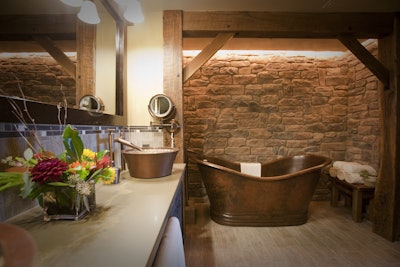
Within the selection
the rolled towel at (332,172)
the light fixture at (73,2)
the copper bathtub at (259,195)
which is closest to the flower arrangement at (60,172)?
the light fixture at (73,2)

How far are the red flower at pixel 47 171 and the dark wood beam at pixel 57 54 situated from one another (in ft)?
2.00

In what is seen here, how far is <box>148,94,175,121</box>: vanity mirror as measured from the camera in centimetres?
206

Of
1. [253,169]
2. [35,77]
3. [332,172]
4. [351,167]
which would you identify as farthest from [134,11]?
[332,172]

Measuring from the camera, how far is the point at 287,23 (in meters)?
2.23

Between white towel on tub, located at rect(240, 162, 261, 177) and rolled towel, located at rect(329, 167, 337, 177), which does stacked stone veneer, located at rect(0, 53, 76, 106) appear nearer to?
white towel on tub, located at rect(240, 162, 261, 177)

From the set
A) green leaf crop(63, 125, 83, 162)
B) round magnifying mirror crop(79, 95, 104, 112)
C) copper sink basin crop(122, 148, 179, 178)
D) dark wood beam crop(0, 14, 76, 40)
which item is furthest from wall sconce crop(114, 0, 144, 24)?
green leaf crop(63, 125, 83, 162)

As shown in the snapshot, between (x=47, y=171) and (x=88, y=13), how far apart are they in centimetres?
112

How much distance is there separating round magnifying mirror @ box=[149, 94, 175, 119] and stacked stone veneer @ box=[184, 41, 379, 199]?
1.14m

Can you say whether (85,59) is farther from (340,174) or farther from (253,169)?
(340,174)

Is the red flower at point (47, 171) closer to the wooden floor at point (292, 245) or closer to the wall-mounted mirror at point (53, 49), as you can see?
the wall-mounted mirror at point (53, 49)

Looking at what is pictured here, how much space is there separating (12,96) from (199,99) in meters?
2.56

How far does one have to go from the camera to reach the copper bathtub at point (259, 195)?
7.45 feet

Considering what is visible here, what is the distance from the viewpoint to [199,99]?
3.22 meters

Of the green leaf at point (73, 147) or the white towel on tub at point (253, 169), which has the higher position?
the green leaf at point (73, 147)
